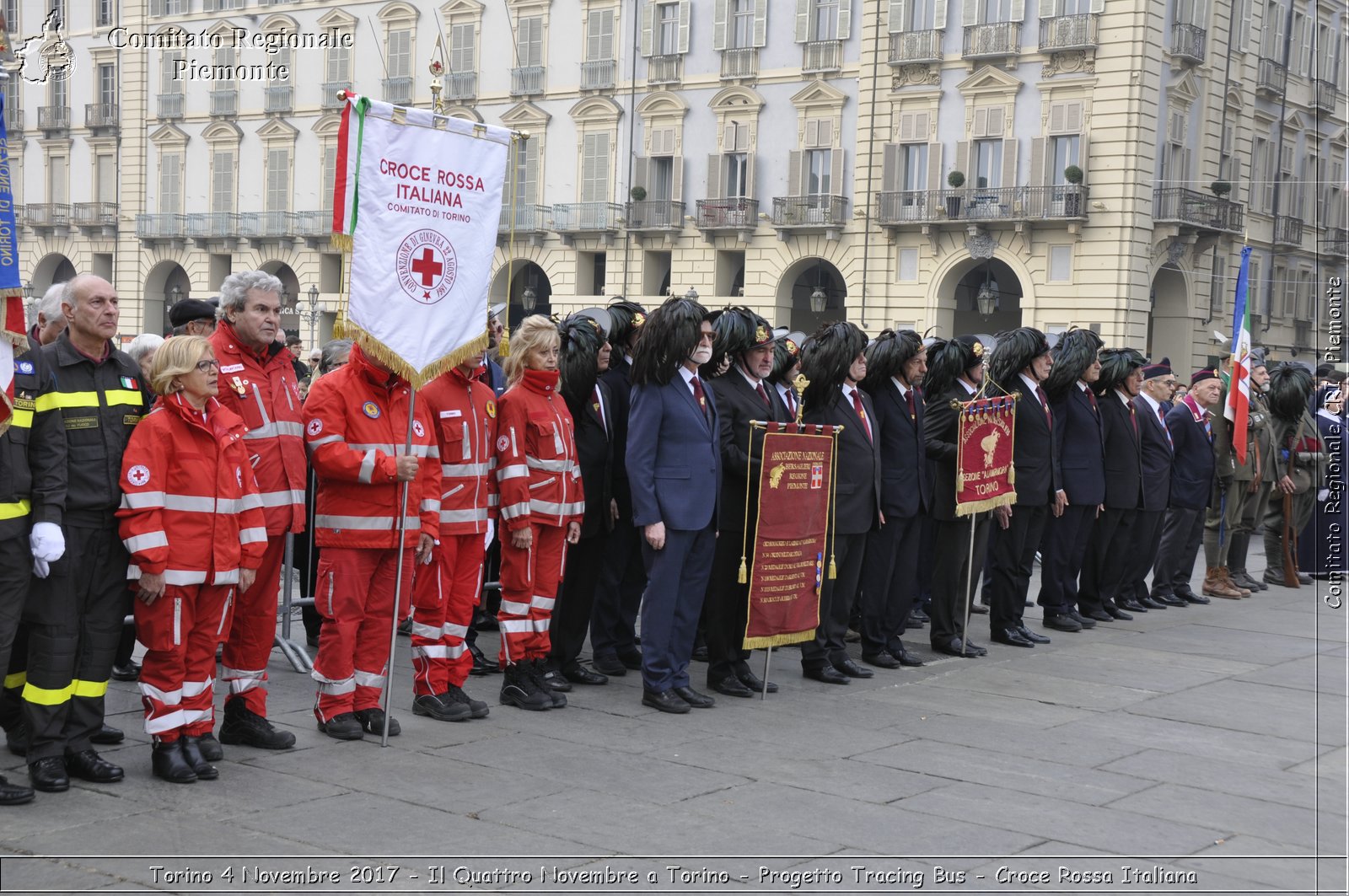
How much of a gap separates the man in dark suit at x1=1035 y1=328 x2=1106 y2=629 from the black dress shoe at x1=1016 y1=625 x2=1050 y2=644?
57cm

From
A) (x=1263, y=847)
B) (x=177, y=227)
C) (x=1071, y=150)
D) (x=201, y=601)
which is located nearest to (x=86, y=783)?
(x=201, y=601)

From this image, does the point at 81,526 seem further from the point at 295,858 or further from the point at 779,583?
the point at 779,583

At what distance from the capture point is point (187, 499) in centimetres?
576

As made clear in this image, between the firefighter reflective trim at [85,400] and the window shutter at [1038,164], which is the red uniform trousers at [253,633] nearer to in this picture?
the firefighter reflective trim at [85,400]

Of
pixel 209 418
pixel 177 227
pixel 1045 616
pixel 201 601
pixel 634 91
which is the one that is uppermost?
pixel 634 91

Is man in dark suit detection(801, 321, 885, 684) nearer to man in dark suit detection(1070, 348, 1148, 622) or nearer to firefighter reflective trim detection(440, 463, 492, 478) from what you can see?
firefighter reflective trim detection(440, 463, 492, 478)

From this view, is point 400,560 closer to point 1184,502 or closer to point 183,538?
point 183,538

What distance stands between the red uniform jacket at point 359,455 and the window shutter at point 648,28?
115 feet

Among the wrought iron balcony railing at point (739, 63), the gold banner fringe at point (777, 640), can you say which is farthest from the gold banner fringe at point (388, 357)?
the wrought iron balcony railing at point (739, 63)

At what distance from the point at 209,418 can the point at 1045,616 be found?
690 centimetres

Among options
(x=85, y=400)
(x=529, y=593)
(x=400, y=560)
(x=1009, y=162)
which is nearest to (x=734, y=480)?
(x=529, y=593)

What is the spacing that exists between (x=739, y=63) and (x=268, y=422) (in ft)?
113

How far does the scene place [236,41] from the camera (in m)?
41.3

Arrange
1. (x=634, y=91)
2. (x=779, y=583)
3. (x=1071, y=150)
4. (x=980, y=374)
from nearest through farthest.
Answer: (x=779, y=583), (x=980, y=374), (x=1071, y=150), (x=634, y=91)
